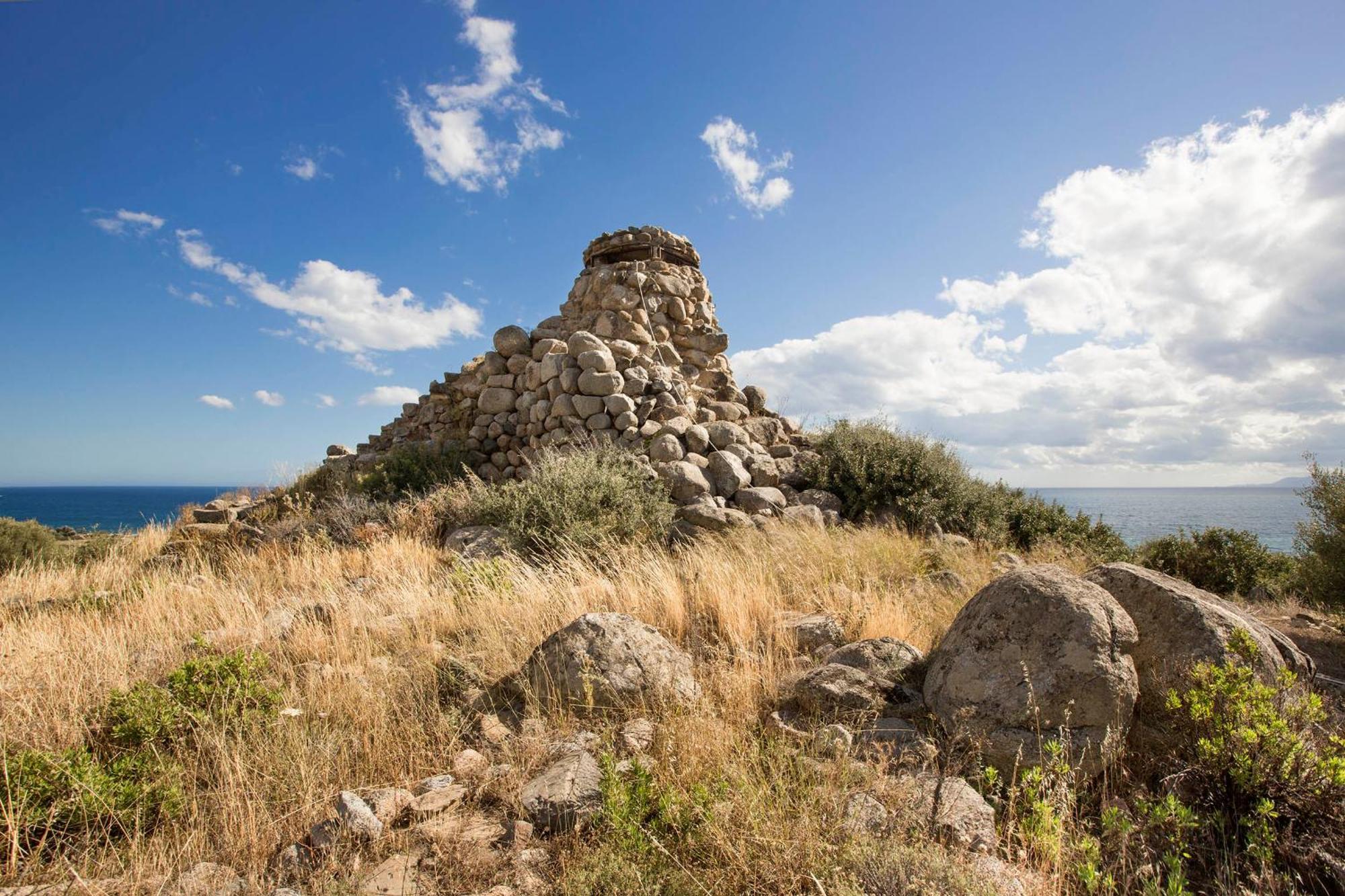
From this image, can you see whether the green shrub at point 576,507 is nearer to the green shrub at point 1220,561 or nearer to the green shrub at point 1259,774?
the green shrub at point 1259,774

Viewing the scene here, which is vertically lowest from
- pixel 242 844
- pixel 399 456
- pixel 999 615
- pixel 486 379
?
pixel 242 844

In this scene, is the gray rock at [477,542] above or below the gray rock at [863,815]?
above

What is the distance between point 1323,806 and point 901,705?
1.90 metres

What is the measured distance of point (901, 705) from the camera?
391 centimetres

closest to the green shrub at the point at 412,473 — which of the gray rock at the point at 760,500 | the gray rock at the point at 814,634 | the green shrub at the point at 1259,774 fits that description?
the gray rock at the point at 760,500

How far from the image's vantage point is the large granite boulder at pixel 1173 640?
11.2ft

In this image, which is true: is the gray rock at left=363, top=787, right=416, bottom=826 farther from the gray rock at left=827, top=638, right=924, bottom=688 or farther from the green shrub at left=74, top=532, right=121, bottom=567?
the green shrub at left=74, top=532, right=121, bottom=567

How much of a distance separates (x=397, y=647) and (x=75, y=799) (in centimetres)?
228

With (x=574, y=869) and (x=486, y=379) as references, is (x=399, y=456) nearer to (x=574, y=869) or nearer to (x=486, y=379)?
(x=486, y=379)

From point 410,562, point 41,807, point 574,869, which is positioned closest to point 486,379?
point 410,562

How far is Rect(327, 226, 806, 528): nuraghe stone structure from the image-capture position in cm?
1081

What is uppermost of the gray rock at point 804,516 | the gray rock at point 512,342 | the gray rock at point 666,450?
the gray rock at point 512,342

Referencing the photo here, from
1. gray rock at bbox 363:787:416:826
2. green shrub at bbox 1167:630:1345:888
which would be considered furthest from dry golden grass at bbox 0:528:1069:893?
green shrub at bbox 1167:630:1345:888

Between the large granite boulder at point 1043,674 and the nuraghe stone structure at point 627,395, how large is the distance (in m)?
5.96
